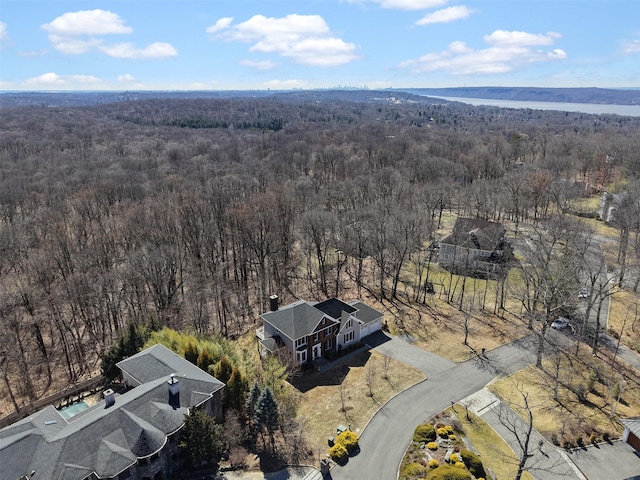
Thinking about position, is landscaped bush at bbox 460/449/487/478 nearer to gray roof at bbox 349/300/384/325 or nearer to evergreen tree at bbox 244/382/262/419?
evergreen tree at bbox 244/382/262/419

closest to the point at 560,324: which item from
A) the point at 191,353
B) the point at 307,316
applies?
the point at 307,316

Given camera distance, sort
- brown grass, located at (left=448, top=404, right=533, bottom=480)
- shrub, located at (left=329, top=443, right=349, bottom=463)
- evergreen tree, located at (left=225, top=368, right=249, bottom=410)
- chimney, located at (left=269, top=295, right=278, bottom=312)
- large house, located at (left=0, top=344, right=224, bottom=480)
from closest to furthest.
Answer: large house, located at (left=0, top=344, right=224, bottom=480) → brown grass, located at (left=448, top=404, right=533, bottom=480) → shrub, located at (left=329, top=443, right=349, bottom=463) → evergreen tree, located at (left=225, top=368, right=249, bottom=410) → chimney, located at (left=269, top=295, right=278, bottom=312)

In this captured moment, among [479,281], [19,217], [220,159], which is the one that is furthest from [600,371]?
[220,159]

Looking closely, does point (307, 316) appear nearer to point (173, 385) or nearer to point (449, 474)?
point (173, 385)

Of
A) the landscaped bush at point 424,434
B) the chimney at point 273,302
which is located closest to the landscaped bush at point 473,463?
the landscaped bush at point 424,434

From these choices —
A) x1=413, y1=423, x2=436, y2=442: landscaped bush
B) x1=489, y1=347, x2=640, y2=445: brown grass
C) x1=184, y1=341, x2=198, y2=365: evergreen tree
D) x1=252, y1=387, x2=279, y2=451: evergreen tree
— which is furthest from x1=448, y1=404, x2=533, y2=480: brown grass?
x1=184, y1=341, x2=198, y2=365: evergreen tree

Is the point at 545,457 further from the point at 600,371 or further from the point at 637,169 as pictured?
the point at 637,169

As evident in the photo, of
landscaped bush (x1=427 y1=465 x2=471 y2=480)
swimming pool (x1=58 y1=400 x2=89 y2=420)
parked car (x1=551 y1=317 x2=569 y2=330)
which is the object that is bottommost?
parked car (x1=551 y1=317 x2=569 y2=330)

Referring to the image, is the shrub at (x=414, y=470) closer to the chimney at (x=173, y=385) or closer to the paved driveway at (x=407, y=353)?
the paved driveway at (x=407, y=353)
